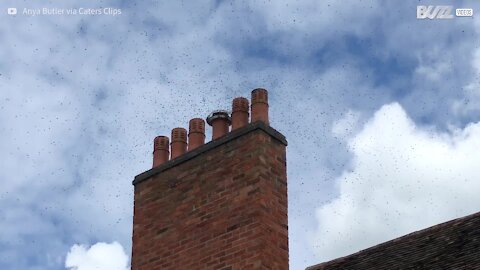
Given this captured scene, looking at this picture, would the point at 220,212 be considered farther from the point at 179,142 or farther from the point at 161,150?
the point at 161,150

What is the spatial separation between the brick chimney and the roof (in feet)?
4.77

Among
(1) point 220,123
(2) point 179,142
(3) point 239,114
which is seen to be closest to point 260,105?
(3) point 239,114

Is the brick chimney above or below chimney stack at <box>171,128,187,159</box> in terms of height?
below

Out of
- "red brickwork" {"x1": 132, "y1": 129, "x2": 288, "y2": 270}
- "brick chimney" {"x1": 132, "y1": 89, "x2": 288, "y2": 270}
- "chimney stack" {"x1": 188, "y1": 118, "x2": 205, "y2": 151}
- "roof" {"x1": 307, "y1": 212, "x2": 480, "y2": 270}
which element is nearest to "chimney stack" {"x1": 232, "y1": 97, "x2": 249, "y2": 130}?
"brick chimney" {"x1": 132, "y1": 89, "x2": 288, "y2": 270}

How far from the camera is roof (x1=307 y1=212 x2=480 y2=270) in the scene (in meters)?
8.87

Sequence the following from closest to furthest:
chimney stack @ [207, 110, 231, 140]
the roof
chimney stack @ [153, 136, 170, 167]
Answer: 1. the roof
2. chimney stack @ [207, 110, 231, 140]
3. chimney stack @ [153, 136, 170, 167]

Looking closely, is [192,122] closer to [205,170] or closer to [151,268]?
[205,170]

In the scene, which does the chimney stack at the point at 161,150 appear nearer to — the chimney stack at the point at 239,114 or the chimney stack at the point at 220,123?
the chimney stack at the point at 220,123

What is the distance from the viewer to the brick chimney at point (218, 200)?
891 centimetres

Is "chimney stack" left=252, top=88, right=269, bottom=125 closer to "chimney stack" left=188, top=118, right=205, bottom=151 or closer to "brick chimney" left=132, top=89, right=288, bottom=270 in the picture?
"brick chimney" left=132, top=89, right=288, bottom=270

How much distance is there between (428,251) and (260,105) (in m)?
2.53

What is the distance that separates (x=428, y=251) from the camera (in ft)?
31.2

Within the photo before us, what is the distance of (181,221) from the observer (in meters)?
9.54

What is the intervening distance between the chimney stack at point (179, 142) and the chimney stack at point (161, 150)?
0.15m
